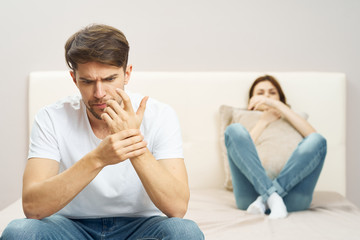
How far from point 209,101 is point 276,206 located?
2.80 ft

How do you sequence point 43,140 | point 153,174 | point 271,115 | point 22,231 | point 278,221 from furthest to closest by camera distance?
point 271,115 < point 278,221 < point 43,140 < point 153,174 < point 22,231

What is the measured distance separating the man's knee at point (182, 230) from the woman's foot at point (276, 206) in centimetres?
82

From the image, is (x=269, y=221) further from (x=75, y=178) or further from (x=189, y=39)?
(x=189, y=39)

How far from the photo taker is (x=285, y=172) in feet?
6.85

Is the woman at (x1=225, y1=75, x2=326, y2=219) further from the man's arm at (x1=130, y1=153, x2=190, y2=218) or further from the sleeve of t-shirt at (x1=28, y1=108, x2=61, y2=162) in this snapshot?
the sleeve of t-shirt at (x1=28, y1=108, x2=61, y2=162)

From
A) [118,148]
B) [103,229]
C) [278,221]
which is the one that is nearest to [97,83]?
[118,148]

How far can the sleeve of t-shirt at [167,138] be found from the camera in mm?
1436

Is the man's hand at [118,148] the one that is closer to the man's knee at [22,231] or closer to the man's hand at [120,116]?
the man's hand at [120,116]

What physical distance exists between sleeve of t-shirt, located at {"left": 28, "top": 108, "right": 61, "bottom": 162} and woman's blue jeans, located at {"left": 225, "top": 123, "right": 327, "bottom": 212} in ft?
3.16

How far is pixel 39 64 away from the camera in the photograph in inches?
108

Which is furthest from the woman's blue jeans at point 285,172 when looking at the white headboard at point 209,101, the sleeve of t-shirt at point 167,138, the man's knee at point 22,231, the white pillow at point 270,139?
the man's knee at point 22,231

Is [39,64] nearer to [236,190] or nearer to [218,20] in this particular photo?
[218,20]

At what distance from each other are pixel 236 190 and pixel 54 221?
109cm

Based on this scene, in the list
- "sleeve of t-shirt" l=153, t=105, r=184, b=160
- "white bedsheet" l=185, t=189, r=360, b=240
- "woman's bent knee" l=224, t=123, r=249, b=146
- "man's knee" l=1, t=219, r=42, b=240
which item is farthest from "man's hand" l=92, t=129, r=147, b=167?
"woman's bent knee" l=224, t=123, r=249, b=146
